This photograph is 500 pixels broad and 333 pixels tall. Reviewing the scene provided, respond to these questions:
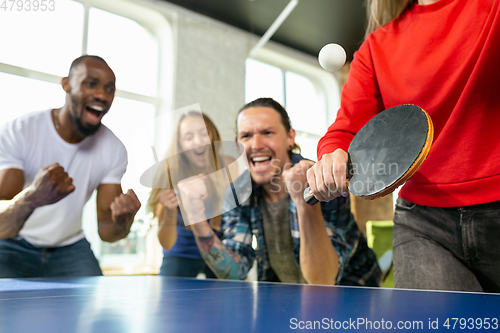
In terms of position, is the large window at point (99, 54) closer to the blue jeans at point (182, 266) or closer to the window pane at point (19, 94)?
the window pane at point (19, 94)

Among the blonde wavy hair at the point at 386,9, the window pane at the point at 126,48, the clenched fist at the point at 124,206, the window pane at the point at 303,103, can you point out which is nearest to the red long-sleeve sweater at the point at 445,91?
the blonde wavy hair at the point at 386,9

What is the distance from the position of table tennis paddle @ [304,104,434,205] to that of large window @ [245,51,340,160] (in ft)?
4.10

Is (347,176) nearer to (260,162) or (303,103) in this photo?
(260,162)

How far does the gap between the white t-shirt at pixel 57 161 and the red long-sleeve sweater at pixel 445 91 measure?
899 millimetres

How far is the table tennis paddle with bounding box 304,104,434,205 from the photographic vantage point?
1.83 feet

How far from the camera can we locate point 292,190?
102 cm

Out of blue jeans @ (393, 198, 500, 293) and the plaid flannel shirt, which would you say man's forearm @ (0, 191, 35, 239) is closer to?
the plaid flannel shirt

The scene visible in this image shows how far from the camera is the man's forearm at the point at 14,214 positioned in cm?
116

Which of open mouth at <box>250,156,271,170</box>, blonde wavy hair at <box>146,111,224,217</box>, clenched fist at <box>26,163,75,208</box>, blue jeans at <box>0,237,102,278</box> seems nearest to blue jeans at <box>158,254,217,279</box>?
blonde wavy hair at <box>146,111,224,217</box>

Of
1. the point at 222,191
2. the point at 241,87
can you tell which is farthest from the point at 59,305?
the point at 241,87

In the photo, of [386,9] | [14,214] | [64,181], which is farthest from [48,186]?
[386,9]

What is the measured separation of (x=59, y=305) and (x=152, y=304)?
11 centimetres

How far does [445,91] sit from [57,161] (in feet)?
3.95

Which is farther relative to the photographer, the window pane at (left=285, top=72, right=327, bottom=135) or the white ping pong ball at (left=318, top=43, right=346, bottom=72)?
the window pane at (left=285, top=72, right=327, bottom=135)
